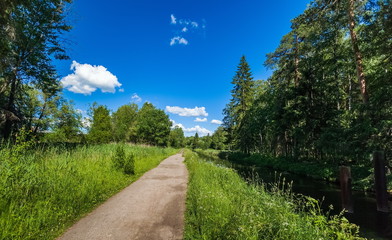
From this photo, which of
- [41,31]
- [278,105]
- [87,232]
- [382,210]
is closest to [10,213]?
[87,232]

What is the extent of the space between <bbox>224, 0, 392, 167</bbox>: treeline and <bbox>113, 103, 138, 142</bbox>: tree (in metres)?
31.5

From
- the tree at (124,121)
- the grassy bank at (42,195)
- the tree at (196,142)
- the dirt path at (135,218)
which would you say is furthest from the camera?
the tree at (196,142)

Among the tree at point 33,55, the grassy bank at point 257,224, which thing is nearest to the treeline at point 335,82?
the grassy bank at point 257,224

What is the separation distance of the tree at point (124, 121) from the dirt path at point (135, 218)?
128 feet

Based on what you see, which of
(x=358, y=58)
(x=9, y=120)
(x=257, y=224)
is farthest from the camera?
(x=358, y=58)

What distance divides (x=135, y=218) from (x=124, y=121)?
44.7m

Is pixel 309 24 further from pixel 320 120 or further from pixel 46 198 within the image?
pixel 46 198

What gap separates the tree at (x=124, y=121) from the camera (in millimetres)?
42531

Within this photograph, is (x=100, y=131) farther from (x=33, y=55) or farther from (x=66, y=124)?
(x=33, y=55)

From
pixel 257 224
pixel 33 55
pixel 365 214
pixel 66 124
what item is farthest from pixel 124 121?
pixel 257 224

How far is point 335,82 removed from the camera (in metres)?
15.9

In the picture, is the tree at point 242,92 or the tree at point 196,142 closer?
the tree at point 242,92

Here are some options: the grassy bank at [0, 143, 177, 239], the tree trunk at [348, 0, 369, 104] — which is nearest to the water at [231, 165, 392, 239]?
the grassy bank at [0, 143, 177, 239]

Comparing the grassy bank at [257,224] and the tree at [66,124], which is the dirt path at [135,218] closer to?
the grassy bank at [257,224]
